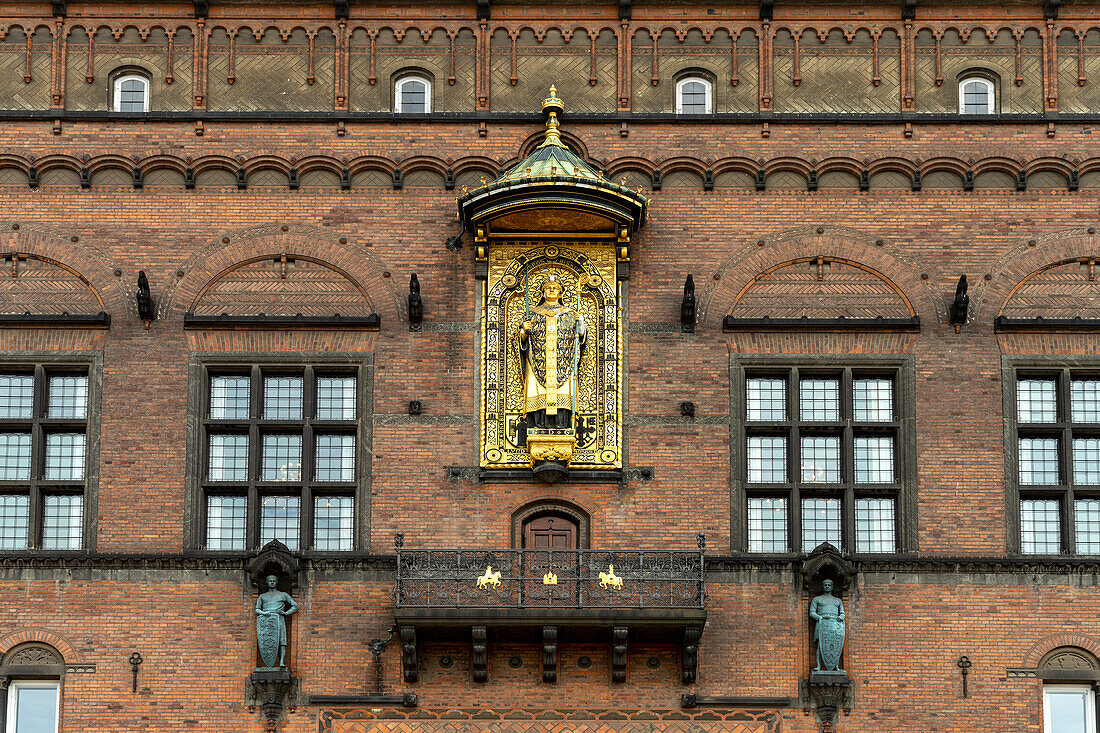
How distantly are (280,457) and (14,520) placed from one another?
409 cm

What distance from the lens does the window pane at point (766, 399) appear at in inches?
1260

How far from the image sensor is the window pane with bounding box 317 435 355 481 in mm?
31688

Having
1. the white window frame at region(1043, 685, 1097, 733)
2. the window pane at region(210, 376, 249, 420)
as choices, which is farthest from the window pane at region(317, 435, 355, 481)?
the white window frame at region(1043, 685, 1097, 733)

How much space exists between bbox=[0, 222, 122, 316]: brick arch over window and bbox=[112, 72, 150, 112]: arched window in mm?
2408

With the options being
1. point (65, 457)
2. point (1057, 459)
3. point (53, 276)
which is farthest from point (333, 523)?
point (1057, 459)

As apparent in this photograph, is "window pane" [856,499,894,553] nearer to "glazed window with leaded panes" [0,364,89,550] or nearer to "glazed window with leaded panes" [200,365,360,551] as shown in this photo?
"glazed window with leaded panes" [200,365,360,551]

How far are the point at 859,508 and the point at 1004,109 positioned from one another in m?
6.93

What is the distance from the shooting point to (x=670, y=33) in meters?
33.5

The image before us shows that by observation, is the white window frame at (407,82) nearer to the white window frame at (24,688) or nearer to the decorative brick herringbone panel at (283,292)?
the decorative brick herringbone panel at (283,292)

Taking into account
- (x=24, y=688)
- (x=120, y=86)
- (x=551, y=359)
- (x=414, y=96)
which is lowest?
(x=24, y=688)

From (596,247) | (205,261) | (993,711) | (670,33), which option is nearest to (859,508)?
(993,711)

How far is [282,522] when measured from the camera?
31.5 meters

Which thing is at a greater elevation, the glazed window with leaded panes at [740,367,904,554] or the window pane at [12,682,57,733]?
the glazed window with leaded panes at [740,367,904,554]

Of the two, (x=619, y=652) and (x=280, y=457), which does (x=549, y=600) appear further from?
(x=280, y=457)
